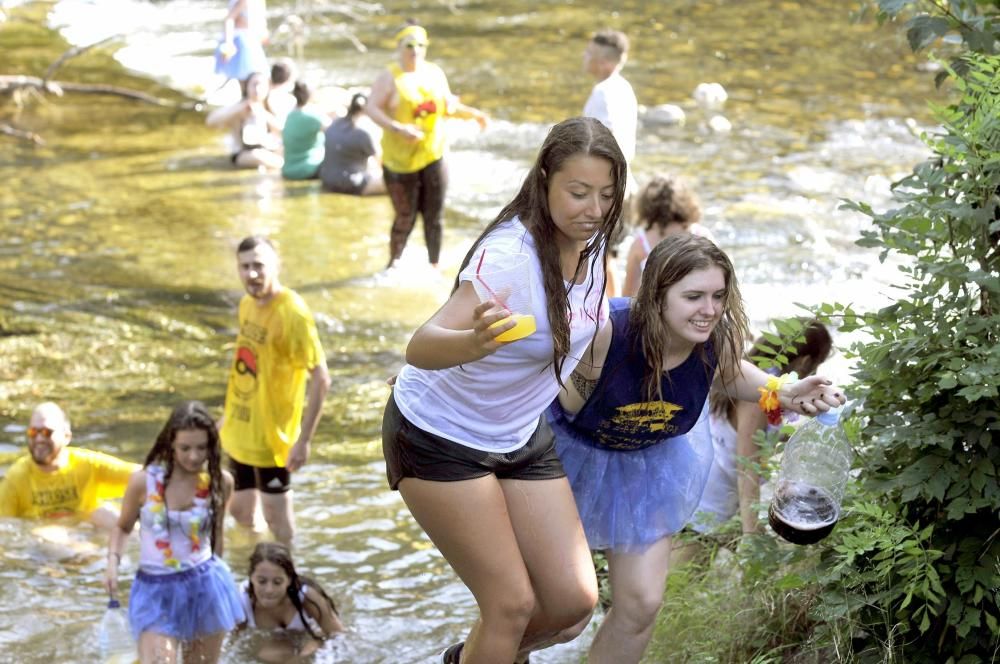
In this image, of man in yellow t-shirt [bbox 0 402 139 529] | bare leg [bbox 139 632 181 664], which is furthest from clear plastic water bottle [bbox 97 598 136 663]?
man in yellow t-shirt [bbox 0 402 139 529]

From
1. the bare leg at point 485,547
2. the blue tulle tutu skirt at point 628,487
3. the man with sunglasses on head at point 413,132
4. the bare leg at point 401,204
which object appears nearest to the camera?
the bare leg at point 485,547

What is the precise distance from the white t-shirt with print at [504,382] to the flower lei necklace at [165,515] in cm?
218

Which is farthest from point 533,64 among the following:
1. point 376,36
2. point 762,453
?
point 762,453

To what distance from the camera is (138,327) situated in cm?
938

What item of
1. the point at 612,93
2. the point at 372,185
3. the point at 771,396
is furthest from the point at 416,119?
the point at 771,396

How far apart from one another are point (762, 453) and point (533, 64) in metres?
13.1

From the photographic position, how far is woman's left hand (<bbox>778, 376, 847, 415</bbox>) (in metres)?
3.72

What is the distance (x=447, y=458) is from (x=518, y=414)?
22 centimetres

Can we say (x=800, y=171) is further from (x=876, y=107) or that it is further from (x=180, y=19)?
(x=180, y=19)

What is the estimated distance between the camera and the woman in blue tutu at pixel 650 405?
378 centimetres

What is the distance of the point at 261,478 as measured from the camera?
664 cm

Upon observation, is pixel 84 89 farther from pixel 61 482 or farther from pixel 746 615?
pixel 746 615

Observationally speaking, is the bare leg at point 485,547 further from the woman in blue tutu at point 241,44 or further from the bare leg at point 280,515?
the woman in blue tutu at point 241,44

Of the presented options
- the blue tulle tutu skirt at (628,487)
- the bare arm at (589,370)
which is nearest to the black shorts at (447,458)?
the bare arm at (589,370)
